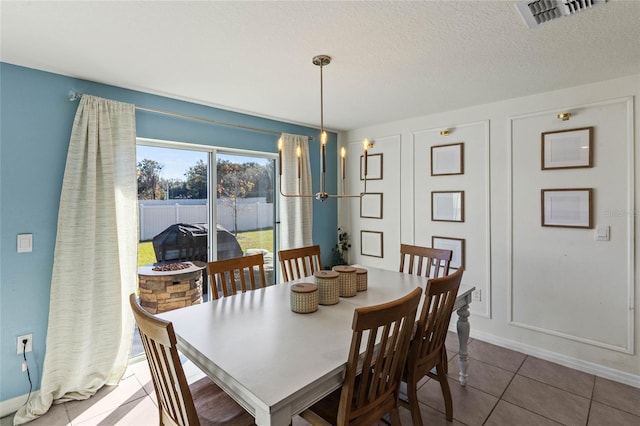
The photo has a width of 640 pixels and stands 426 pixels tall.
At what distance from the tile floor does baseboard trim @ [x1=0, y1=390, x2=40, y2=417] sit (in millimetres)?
53

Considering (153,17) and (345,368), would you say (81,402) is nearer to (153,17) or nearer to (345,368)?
(345,368)

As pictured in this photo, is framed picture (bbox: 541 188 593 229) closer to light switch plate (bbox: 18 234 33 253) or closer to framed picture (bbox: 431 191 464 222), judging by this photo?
framed picture (bbox: 431 191 464 222)

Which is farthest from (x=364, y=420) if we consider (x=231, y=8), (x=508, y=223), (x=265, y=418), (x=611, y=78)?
(x=611, y=78)

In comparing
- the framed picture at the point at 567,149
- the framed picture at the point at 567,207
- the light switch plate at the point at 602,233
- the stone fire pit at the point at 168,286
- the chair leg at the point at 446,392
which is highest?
the framed picture at the point at 567,149

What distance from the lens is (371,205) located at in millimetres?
4277

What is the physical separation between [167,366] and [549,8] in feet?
8.01

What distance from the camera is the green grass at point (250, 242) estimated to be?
293 centimetres

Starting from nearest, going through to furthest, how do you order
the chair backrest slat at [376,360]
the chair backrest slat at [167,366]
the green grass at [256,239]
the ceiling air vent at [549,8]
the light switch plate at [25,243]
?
the chair backrest slat at [167,366] → the chair backrest slat at [376,360] → the ceiling air vent at [549,8] → the light switch plate at [25,243] → the green grass at [256,239]

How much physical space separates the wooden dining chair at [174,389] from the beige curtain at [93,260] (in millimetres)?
1301

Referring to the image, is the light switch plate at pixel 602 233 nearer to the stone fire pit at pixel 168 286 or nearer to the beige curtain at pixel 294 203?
the beige curtain at pixel 294 203

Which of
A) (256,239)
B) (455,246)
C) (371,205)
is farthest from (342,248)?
(455,246)

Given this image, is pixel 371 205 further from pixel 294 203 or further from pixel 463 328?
pixel 463 328

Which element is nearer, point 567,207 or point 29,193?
point 29,193

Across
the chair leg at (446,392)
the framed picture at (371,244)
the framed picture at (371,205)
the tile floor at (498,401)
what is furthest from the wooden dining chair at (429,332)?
the framed picture at (371,205)
